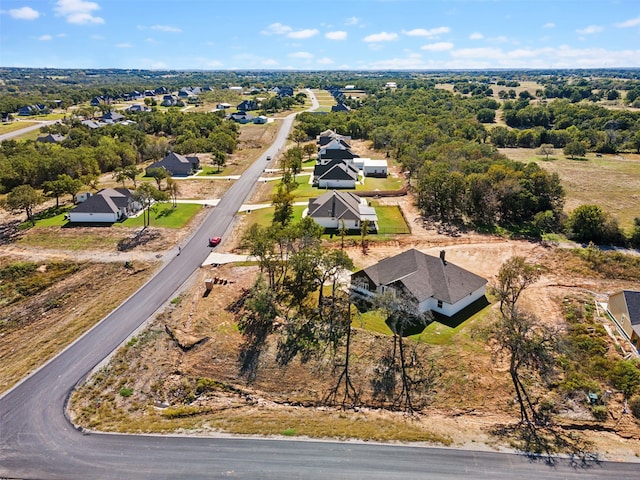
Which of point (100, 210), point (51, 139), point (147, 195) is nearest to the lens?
point (147, 195)

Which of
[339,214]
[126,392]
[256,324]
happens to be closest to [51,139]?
[339,214]

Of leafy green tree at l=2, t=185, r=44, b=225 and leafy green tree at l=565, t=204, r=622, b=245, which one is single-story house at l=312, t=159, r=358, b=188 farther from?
leafy green tree at l=2, t=185, r=44, b=225

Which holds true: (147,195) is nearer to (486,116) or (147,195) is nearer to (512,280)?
(512,280)

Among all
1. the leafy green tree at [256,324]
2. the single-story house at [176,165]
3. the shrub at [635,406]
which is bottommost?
the shrub at [635,406]

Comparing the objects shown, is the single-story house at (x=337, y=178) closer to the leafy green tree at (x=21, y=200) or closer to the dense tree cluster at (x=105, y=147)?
the dense tree cluster at (x=105, y=147)

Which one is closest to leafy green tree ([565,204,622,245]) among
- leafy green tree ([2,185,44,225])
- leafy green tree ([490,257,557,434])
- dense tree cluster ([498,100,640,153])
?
leafy green tree ([490,257,557,434])

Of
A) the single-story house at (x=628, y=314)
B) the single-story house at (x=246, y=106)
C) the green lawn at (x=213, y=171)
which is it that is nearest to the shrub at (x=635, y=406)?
the single-story house at (x=628, y=314)
